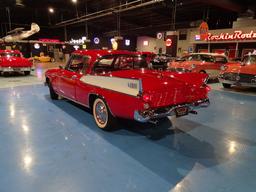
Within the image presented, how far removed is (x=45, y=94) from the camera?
23.5 feet

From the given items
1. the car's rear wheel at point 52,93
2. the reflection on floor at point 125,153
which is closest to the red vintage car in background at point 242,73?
the reflection on floor at point 125,153

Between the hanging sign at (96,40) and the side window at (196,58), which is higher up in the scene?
the hanging sign at (96,40)

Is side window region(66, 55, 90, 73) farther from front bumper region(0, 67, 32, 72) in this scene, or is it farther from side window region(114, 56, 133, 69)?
front bumper region(0, 67, 32, 72)

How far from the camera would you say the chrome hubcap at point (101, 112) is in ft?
12.9

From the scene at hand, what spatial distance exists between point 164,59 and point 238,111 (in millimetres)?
8963

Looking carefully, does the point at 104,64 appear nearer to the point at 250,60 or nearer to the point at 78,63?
the point at 78,63

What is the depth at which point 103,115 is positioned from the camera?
3979 mm

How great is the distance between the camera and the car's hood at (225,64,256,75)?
24.4 feet

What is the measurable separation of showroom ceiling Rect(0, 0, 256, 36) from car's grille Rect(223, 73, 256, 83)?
5.83 metres

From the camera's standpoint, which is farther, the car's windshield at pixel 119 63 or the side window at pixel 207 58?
the side window at pixel 207 58

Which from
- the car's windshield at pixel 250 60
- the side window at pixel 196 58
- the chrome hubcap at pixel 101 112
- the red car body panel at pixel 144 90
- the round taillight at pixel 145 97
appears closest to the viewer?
the round taillight at pixel 145 97

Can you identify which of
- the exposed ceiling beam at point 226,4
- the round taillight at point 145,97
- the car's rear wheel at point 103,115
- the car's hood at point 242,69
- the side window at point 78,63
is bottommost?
the car's rear wheel at point 103,115

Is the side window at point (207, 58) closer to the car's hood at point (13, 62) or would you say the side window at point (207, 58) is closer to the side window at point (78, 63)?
the side window at point (78, 63)

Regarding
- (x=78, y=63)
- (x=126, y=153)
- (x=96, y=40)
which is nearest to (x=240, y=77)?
(x=78, y=63)
